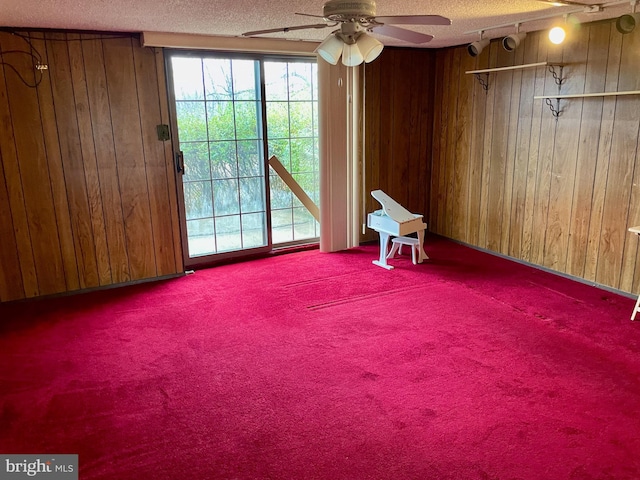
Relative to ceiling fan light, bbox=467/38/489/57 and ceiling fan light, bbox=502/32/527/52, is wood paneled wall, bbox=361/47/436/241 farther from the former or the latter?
ceiling fan light, bbox=502/32/527/52

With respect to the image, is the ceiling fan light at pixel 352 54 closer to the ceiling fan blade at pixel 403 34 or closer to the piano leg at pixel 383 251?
the ceiling fan blade at pixel 403 34

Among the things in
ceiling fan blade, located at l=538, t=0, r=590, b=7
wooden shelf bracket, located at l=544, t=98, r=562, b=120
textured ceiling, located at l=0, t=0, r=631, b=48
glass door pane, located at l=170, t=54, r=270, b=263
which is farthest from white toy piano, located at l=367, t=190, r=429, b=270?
ceiling fan blade, located at l=538, t=0, r=590, b=7

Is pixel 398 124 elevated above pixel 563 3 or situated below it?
below

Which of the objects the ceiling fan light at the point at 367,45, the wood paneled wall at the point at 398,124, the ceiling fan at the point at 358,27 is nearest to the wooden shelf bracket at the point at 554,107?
the wood paneled wall at the point at 398,124

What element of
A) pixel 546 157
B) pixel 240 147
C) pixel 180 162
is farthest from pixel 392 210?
pixel 180 162

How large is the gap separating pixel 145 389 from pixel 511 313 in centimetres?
261

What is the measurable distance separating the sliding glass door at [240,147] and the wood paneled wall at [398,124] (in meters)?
0.62

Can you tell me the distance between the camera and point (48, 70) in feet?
12.6

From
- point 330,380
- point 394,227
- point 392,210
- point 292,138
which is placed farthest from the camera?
point 292,138

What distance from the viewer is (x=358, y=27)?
2.43m

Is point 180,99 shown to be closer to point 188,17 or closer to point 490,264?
point 188,17

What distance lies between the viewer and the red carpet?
223cm

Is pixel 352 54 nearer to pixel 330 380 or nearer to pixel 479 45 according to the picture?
pixel 330 380

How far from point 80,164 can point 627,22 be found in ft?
13.9
